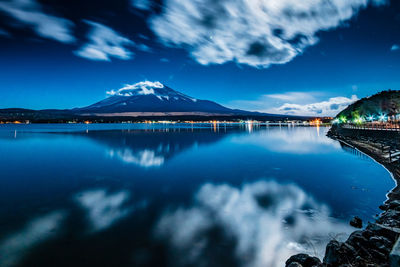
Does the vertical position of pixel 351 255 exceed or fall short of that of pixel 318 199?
it exceeds it

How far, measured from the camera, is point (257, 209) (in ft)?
32.3

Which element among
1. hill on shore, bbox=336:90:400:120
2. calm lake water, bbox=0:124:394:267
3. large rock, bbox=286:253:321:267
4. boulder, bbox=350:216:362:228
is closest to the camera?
large rock, bbox=286:253:321:267

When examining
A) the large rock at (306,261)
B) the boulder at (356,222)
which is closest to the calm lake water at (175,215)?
the boulder at (356,222)

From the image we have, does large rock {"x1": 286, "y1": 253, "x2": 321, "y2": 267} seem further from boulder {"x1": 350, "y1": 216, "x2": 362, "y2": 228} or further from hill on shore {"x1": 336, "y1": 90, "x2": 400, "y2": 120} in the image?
hill on shore {"x1": 336, "y1": 90, "x2": 400, "y2": 120}

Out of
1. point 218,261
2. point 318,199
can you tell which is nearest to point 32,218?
point 218,261

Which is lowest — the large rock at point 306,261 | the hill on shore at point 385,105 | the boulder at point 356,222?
the boulder at point 356,222

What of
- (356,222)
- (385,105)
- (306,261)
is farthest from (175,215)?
(385,105)

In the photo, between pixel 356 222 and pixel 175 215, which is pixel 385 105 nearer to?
pixel 356 222

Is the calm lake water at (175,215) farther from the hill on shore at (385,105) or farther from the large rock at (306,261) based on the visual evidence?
the hill on shore at (385,105)

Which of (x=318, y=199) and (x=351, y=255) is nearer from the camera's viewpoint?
(x=351, y=255)

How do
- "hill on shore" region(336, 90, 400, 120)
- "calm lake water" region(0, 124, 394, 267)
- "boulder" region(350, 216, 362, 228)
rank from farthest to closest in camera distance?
"hill on shore" region(336, 90, 400, 120) < "boulder" region(350, 216, 362, 228) < "calm lake water" region(0, 124, 394, 267)

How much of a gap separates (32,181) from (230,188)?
41.9 feet

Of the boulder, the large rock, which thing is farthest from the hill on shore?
the large rock

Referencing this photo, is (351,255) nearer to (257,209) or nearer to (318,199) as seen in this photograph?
(257,209)
